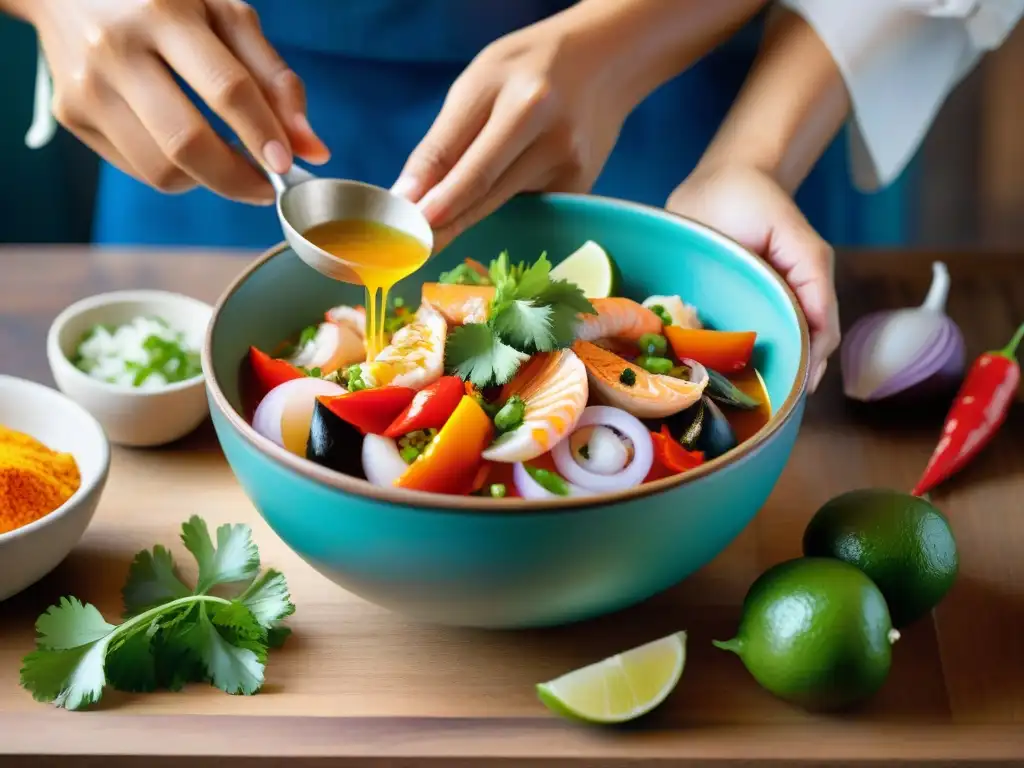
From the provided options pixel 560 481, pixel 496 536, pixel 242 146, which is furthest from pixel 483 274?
pixel 496 536

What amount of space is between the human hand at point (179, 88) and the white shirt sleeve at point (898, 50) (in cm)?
99

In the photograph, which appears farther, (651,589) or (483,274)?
(483,274)

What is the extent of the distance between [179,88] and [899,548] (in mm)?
1175

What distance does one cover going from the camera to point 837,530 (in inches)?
57.2

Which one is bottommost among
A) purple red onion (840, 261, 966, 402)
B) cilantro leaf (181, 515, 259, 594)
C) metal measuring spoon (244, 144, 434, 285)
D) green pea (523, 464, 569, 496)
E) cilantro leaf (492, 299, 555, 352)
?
cilantro leaf (181, 515, 259, 594)

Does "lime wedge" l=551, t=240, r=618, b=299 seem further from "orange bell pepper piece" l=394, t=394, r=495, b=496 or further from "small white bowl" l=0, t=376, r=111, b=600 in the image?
"small white bowl" l=0, t=376, r=111, b=600

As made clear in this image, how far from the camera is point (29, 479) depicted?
148cm

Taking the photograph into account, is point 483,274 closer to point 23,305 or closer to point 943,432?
point 943,432

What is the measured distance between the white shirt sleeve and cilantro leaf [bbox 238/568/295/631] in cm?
139

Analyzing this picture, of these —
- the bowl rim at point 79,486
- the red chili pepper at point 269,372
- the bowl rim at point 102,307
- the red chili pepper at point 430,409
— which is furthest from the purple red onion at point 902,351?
the bowl rim at point 79,486

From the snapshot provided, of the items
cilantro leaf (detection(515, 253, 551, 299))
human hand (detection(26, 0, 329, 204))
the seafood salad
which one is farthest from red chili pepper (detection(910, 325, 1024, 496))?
human hand (detection(26, 0, 329, 204))

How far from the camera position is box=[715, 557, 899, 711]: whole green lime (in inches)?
50.0

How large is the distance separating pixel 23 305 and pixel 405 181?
85 centimetres

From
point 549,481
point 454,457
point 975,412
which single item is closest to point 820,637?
point 549,481
